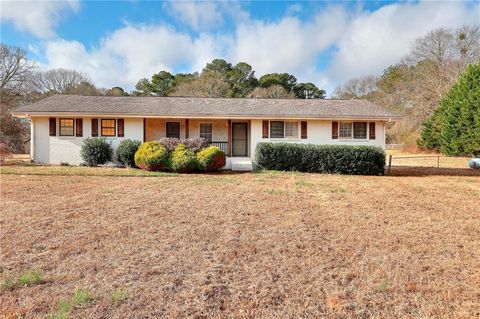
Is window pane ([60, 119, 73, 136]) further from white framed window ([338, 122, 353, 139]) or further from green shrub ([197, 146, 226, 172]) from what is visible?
white framed window ([338, 122, 353, 139])

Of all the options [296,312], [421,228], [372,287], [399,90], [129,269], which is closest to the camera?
[296,312]

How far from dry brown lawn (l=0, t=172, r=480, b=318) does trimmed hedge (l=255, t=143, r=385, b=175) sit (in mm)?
5512

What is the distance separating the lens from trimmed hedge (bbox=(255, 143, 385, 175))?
46.7ft

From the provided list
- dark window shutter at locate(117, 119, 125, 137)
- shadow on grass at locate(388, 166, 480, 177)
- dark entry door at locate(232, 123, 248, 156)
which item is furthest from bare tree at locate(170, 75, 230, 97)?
shadow on grass at locate(388, 166, 480, 177)

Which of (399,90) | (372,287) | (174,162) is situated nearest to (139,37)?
(174,162)

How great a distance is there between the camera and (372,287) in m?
3.46

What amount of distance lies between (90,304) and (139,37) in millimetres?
15315

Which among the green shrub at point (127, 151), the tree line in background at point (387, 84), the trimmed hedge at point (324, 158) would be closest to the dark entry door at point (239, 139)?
the trimmed hedge at point (324, 158)

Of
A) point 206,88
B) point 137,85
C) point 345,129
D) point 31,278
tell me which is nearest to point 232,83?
point 206,88

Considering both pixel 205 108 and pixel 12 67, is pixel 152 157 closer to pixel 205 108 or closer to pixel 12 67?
pixel 205 108

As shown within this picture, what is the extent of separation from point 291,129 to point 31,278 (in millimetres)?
14666

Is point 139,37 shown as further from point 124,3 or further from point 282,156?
point 282,156

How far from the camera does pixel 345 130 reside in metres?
16.9

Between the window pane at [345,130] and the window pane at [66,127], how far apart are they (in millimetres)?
14148
